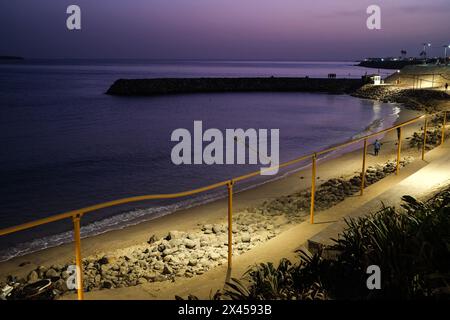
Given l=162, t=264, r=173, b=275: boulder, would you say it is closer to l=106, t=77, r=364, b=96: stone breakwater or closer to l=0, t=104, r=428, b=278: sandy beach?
l=0, t=104, r=428, b=278: sandy beach

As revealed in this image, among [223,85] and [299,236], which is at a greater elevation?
[223,85]

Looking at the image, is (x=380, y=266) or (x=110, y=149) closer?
(x=380, y=266)

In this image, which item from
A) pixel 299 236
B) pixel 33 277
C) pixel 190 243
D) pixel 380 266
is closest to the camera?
pixel 380 266

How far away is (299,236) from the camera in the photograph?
7.04 meters

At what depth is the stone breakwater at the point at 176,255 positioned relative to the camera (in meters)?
7.75

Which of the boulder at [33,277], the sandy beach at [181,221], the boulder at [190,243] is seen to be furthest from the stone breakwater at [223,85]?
the boulder at [33,277]

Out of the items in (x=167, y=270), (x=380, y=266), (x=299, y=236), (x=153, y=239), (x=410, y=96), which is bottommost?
(x=153, y=239)

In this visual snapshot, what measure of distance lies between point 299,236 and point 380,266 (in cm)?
256

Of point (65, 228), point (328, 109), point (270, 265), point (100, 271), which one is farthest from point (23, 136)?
point (328, 109)

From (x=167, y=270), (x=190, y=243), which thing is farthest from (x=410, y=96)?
(x=167, y=270)

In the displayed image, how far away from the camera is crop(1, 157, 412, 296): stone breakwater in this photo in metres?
7.75

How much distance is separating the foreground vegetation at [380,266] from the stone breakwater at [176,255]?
291cm

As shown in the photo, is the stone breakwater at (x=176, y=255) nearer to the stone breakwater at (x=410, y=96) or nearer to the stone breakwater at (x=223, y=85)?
the stone breakwater at (x=410, y=96)

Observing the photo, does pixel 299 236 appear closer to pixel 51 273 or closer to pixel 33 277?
pixel 51 273
